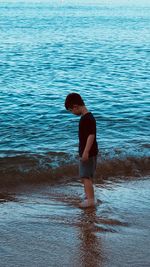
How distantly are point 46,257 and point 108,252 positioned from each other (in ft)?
1.83

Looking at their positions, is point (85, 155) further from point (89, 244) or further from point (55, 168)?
point (55, 168)

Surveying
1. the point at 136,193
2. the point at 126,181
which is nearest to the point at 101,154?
the point at 126,181

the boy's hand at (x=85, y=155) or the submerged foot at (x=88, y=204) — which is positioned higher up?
the boy's hand at (x=85, y=155)

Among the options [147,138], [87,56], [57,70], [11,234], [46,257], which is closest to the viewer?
[46,257]

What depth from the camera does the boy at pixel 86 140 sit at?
5695 millimetres

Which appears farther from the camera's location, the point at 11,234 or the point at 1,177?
the point at 1,177

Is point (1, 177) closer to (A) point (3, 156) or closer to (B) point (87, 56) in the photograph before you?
(A) point (3, 156)

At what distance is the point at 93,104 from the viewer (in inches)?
546

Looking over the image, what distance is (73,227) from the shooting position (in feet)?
17.6

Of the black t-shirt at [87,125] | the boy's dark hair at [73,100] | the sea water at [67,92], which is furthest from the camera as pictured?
the sea water at [67,92]

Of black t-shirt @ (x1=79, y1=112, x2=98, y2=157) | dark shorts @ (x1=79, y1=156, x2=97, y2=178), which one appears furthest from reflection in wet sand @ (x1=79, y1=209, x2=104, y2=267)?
black t-shirt @ (x1=79, y1=112, x2=98, y2=157)

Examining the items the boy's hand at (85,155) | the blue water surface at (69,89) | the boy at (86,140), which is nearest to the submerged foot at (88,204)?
the boy at (86,140)

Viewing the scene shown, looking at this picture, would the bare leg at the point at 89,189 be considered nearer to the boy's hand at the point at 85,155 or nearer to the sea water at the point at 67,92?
the boy's hand at the point at 85,155

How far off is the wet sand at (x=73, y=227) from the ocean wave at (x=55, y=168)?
1.67 ft
